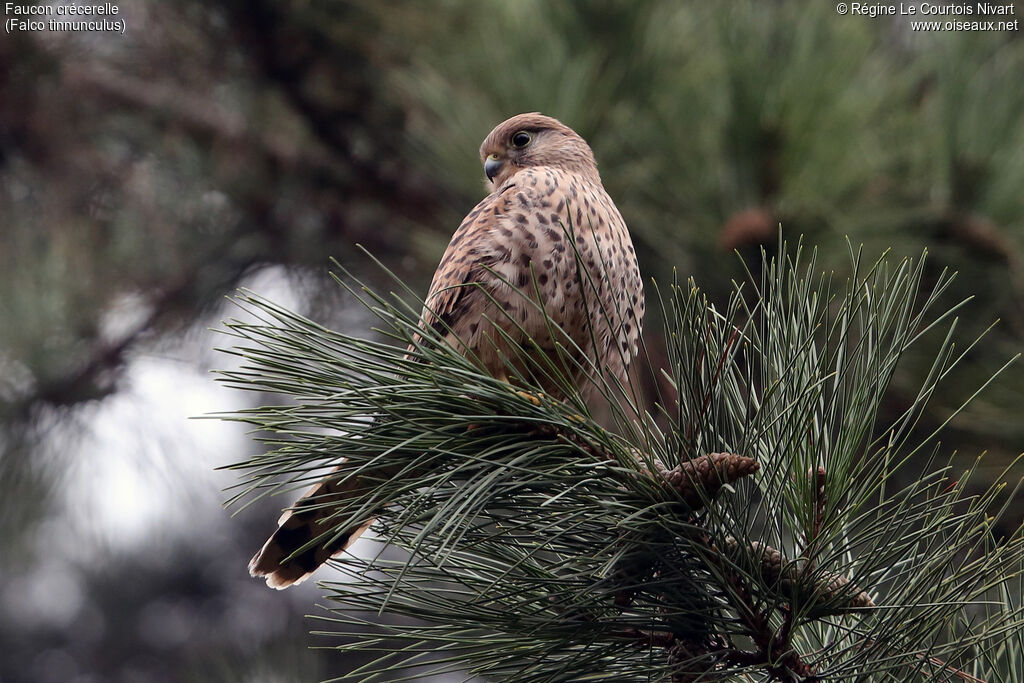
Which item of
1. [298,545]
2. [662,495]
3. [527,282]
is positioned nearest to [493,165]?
[527,282]

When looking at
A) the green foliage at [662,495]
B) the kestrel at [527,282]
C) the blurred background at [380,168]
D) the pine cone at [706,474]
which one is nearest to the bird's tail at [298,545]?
the kestrel at [527,282]

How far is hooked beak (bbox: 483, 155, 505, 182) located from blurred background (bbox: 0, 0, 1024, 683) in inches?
10.3

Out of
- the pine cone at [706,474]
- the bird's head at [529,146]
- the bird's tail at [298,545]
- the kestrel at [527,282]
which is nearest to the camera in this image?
the pine cone at [706,474]

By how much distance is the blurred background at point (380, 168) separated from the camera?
2553 millimetres

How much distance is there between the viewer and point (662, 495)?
119 centimetres

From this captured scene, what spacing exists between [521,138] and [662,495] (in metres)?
1.53

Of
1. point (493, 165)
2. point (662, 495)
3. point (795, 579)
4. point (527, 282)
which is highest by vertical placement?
point (493, 165)

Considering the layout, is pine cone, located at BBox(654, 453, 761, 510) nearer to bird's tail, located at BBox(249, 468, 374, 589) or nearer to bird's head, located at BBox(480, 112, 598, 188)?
bird's tail, located at BBox(249, 468, 374, 589)

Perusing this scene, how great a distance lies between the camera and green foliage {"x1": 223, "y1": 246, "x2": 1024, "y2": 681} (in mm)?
1182

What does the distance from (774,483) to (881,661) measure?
0.24 metres

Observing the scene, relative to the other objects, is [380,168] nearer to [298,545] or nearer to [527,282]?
[527,282]

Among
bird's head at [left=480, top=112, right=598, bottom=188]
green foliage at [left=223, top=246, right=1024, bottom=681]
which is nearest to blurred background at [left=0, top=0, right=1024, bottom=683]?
bird's head at [left=480, top=112, right=598, bottom=188]

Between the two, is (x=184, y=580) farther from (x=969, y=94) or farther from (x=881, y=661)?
(x=881, y=661)

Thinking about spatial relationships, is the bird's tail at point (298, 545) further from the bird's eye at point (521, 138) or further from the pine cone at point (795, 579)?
the bird's eye at point (521, 138)
